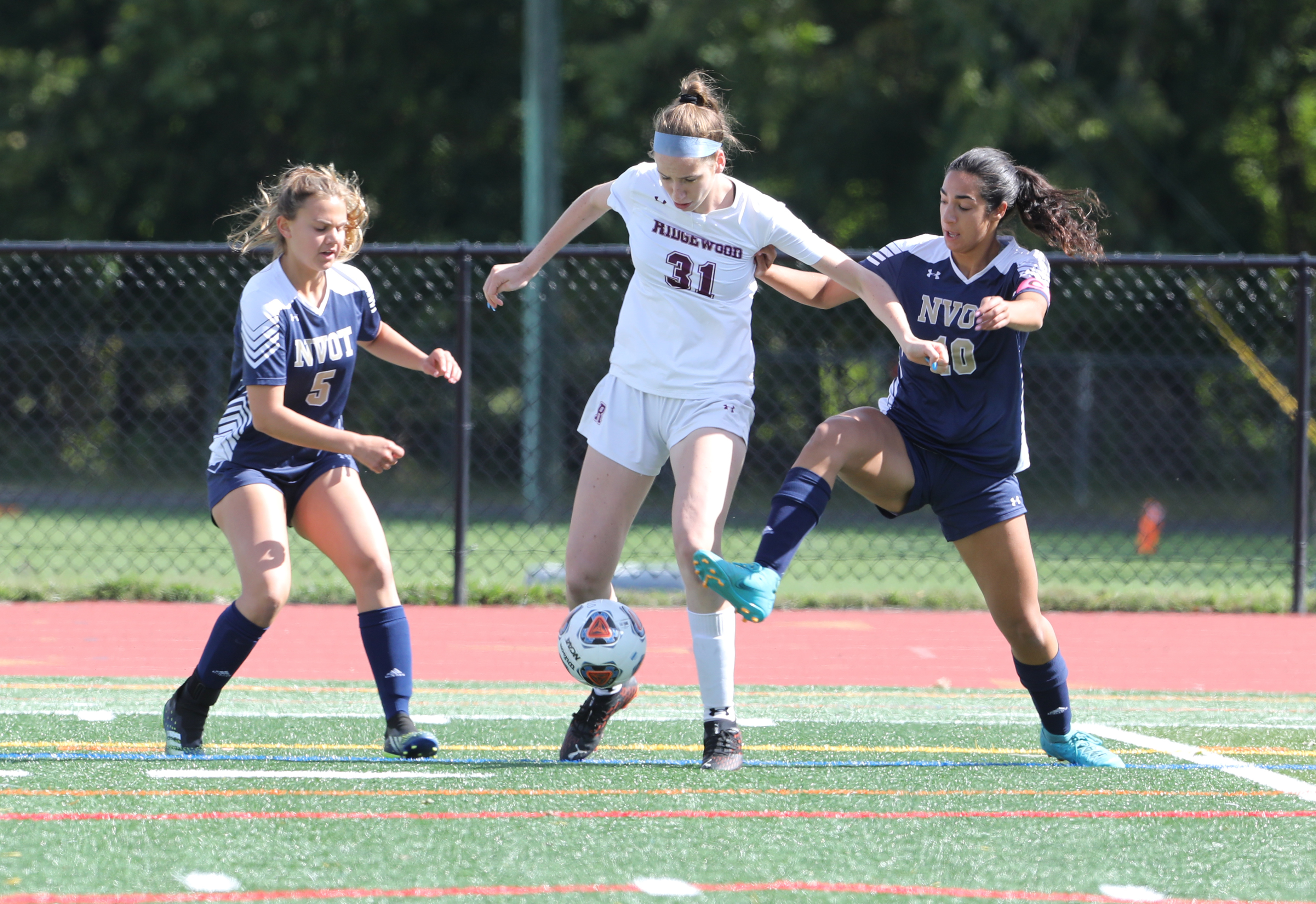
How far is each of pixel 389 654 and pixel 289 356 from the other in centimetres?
99

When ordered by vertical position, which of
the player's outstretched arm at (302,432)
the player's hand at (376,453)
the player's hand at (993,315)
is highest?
Answer: the player's hand at (993,315)

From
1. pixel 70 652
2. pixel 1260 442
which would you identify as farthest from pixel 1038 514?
pixel 70 652

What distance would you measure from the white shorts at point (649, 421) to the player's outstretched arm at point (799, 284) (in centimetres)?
39

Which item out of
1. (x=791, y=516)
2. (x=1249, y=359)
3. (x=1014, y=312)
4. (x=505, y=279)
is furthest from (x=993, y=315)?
(x=1249, y=359)

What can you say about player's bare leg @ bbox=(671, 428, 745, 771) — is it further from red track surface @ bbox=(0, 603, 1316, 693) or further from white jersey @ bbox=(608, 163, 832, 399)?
red track surface @ bbox=(0, 603, 1316, 693)

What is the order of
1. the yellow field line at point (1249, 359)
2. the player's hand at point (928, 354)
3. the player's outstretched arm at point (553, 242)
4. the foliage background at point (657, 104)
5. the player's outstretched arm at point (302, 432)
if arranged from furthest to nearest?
the foliage background at point (657, 104) → the yellow field line at point (1249, 359) → the player's outstretched arm at point (553, 242) → the player's outstretched arm at point (302, 432) → the player's hand at point (928, 354)

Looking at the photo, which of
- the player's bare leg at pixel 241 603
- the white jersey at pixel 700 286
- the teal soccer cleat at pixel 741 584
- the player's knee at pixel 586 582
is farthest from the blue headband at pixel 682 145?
the player's bare leg at pixel 241 603

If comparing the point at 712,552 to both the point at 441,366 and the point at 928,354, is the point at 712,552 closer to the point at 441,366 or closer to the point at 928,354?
the point at 928,354

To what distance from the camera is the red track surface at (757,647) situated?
6.82 m

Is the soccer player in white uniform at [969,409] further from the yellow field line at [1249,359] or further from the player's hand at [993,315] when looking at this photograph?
the yellow field line at [1249,359]

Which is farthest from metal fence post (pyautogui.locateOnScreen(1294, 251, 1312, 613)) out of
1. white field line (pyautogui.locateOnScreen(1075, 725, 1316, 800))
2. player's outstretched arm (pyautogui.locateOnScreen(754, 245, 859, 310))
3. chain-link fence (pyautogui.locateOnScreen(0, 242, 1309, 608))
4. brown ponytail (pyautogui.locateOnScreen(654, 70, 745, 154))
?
brown ponytail (pyautogui.locateOnScreen(654, 70, 745, 154))

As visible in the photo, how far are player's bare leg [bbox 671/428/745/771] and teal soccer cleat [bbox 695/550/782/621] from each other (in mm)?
128

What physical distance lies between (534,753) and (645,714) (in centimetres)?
96

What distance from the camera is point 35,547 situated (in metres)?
10.4
